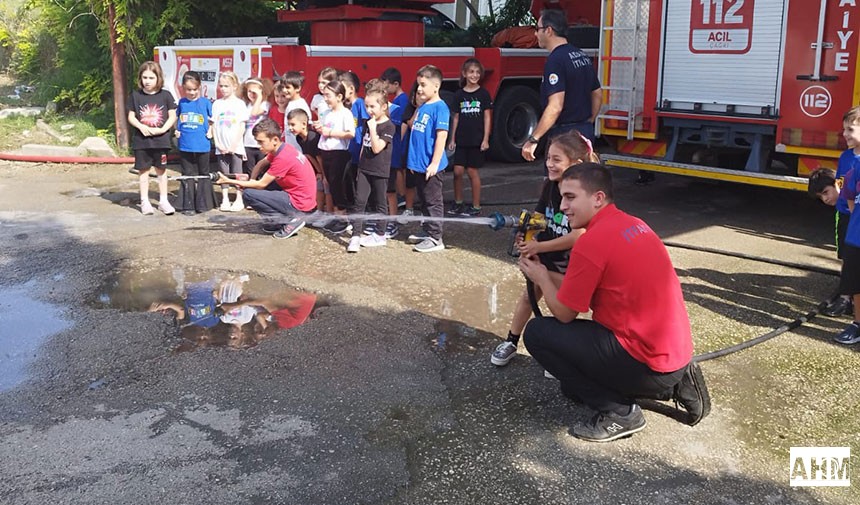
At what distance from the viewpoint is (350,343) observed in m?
5.13

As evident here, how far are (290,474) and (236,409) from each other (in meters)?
0.73

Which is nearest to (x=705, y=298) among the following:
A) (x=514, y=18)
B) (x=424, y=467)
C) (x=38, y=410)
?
(x=424, y=467)

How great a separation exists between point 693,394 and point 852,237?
1.82 metres

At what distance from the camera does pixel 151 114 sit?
331 inches

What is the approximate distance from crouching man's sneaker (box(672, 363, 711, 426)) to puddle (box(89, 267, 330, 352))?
251 cm

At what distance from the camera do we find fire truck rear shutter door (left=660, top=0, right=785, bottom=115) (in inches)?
308

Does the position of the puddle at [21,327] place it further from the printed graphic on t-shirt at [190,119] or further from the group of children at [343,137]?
the printed graphic on t-shirt at [190,119]

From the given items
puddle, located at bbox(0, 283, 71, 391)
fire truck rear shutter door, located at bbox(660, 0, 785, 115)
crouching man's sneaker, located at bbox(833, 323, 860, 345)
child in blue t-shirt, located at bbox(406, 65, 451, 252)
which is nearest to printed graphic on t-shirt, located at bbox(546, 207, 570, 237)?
crouching man's sneaker, located at bbox(833, 323, 860, 345)

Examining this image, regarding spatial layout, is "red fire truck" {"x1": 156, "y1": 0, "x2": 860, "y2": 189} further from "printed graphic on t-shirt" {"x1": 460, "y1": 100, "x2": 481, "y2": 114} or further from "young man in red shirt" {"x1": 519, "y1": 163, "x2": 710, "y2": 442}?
"young man in red shirt" {"x1": 519, "y1": 163, "x2": 710, "y2": 442}

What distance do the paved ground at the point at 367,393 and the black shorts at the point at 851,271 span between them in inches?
14.3

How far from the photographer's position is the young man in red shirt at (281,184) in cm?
735

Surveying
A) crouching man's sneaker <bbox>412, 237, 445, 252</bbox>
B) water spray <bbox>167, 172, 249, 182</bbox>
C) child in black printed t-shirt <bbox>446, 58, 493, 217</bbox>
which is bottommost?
crouching man's sneaker <bbox>412, 237, 445, 252</bbox>

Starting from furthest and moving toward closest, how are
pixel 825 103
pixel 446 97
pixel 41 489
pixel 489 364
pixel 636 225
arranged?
pixel 446 97, pixel 825 103, pixel 489 364, pixel 636 225, pixel 41 489

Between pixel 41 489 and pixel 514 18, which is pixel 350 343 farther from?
pixel 514 18
